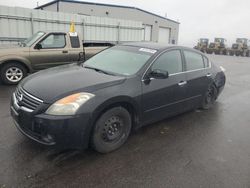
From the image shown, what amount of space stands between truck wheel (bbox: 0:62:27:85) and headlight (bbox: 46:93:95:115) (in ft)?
15.5

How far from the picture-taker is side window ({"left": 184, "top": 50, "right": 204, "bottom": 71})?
446 centimetres

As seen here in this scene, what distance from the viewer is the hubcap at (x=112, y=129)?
10.3 ft

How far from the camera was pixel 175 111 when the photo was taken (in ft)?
13.8

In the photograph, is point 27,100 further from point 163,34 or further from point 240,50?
point 240,50

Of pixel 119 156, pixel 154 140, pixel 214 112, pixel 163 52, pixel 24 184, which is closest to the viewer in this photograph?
pixel 24 184

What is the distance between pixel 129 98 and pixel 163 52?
1242mm

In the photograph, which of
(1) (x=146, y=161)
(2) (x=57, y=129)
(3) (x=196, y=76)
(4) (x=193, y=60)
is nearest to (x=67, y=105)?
(2) (x=57, y=129)

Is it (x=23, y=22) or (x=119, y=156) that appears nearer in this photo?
(x=119, y=156)

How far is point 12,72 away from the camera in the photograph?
263 inches

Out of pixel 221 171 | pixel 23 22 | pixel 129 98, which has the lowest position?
pixel 221 171

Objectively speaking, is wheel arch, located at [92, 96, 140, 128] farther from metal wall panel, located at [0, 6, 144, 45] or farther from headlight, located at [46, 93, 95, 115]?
metal wall panel, located at [0, 6, 144, 45]

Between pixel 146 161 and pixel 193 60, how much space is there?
8.47 ft

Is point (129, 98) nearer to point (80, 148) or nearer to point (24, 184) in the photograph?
point (80, 148)

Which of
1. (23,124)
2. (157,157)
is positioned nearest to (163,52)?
(157,157)
